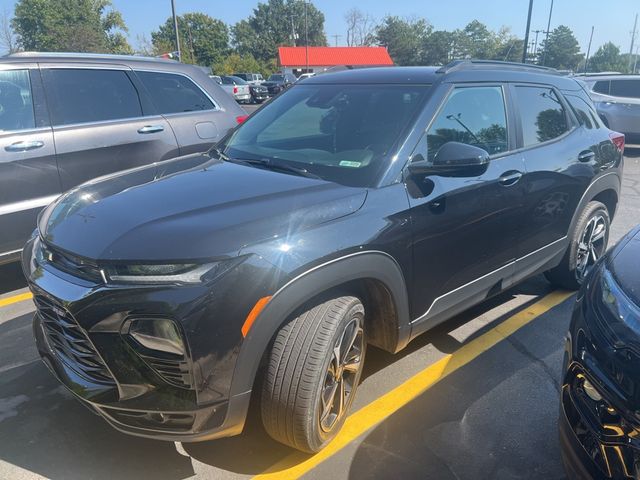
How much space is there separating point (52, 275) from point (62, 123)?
103 inches

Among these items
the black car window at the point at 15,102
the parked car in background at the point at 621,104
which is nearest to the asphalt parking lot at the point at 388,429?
the black car window at the point at 15,102

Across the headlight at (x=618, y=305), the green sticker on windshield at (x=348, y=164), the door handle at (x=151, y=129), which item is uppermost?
the door handle at (x=151, y=129)

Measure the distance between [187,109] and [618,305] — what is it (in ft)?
14.2

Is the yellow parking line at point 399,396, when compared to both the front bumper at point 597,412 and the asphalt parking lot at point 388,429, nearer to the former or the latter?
the asphalt parking lot at point 388,429

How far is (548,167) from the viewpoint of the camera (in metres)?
3.47

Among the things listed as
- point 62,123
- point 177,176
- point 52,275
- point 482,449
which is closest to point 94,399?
point 52,275

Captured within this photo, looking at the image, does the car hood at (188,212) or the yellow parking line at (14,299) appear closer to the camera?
the car hood at (188,212)

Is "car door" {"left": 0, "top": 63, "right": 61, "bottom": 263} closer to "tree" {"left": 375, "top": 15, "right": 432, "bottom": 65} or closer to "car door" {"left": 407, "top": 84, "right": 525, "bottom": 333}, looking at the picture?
"car door" {"left": 407, "top": 84, "right": 525, "bottom": 333}

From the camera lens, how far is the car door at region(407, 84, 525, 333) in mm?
2668

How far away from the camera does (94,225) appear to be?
217 cm

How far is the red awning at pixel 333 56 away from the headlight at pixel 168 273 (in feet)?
227

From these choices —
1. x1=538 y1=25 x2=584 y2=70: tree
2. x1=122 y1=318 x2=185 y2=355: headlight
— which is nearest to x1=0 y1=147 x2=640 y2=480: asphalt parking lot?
x1=122 y1=318 x2=185 y2=355: headlight

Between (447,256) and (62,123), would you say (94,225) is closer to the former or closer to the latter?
(447,256)

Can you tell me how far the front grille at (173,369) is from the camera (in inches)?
74.7
